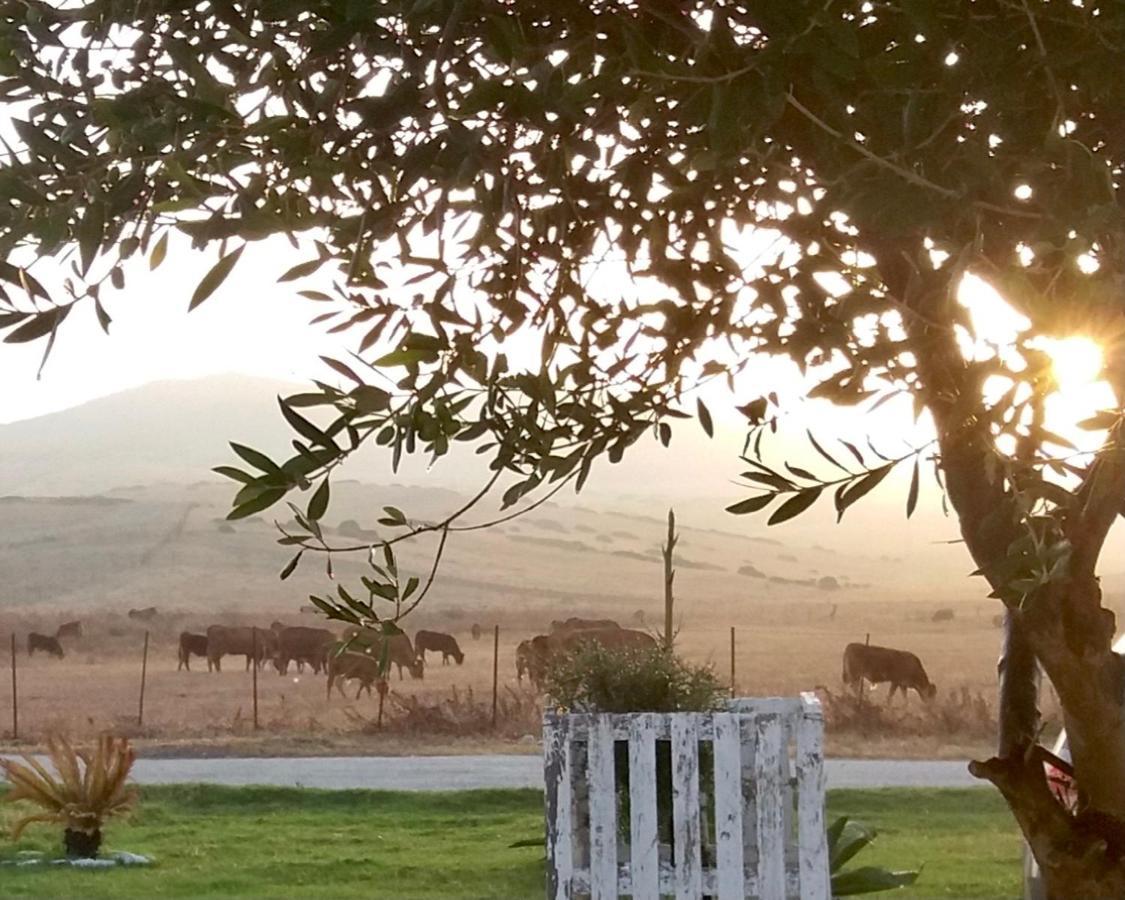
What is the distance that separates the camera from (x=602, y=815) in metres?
2.94

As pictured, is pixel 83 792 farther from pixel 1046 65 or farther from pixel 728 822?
pixel 1046 65

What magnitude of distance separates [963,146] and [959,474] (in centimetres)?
86

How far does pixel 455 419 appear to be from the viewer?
4.95 feet

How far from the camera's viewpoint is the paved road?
653 cm

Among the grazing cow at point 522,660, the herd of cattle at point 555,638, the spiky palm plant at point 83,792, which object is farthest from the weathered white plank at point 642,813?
the grazing cow at point 522,660

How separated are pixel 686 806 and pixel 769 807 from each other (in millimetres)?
190

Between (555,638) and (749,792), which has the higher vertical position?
(555,638)

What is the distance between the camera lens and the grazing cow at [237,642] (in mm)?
11266

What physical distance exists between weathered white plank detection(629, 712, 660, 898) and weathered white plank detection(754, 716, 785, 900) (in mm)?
240

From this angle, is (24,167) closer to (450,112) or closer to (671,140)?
(450,112)

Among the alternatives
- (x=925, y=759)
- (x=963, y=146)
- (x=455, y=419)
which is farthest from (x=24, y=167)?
(x=925, y=759)

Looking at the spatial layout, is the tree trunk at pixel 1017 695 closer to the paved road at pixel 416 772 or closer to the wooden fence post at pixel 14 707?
the paved road at pixel 416 772

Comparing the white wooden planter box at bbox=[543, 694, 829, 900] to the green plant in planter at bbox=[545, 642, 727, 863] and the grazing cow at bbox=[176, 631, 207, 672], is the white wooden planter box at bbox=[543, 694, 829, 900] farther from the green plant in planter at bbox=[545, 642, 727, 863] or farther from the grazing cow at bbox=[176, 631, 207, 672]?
the grazing cow at bbox=[176, 631, 207, 672]

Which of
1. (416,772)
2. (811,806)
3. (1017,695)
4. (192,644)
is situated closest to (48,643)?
(192,644)
